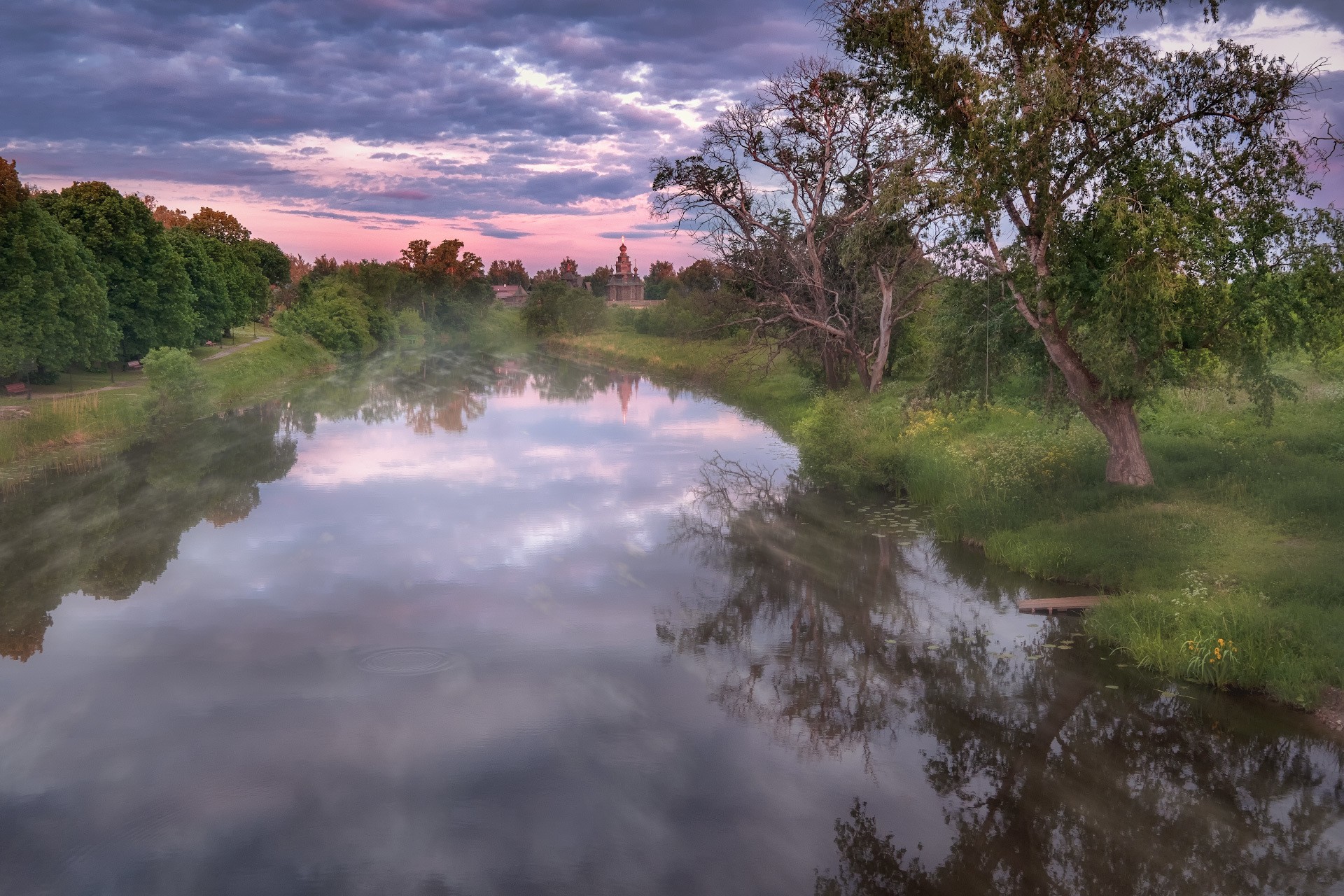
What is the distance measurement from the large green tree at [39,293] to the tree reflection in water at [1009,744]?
98.9 ft

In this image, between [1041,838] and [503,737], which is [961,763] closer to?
[1041,838]

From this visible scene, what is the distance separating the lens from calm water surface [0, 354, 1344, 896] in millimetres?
9273

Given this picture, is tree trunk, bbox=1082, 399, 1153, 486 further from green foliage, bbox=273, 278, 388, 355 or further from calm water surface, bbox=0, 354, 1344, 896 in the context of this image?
green foliage, bbox=273, 278, 388, 355

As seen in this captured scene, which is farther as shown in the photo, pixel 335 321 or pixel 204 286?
pixel 335 321

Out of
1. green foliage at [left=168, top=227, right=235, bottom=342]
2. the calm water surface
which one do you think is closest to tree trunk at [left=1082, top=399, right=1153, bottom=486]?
the calm water surface

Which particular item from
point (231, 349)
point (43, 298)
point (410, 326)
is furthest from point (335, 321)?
point (43, 298)

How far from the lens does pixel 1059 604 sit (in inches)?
622

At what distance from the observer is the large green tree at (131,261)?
4591cm

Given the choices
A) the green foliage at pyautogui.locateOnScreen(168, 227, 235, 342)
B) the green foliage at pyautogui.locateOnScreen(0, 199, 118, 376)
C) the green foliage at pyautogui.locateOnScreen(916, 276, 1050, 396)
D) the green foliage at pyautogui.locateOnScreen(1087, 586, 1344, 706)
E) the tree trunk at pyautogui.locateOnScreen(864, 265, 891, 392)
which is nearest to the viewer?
the green foliage at pyautogui.locateOnScreen(1087, 586, 1344, 706)

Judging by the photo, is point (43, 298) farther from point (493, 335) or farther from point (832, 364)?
point (493, 335)

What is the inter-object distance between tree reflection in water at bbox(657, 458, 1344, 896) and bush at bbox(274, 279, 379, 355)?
60.6 metres

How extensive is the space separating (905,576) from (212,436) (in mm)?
27786

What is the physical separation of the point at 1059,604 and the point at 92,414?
31.4 meters

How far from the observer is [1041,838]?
31.5 ft
